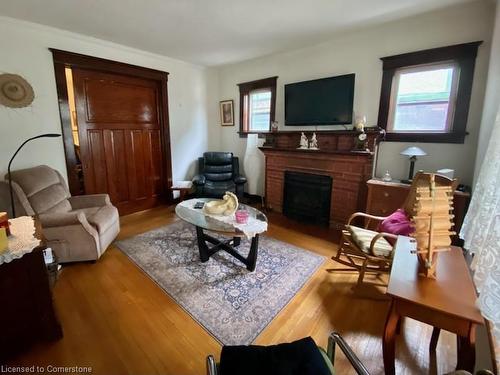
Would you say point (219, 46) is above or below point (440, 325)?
above

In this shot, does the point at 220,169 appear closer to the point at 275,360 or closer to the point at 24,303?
the point at 24,303

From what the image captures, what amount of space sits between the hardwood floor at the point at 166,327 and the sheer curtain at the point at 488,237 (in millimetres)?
703

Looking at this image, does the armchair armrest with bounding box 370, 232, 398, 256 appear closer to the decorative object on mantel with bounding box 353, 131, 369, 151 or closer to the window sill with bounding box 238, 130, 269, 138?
the decorative object on mantel with bounding box 353, 131, 369, 151

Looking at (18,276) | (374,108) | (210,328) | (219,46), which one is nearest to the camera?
(18,276)

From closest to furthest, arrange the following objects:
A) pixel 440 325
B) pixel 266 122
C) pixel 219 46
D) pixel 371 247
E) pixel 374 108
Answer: pixel 440 325
pixel 371 247
pixel 374 108
pixel 219 46
pixel 266 122

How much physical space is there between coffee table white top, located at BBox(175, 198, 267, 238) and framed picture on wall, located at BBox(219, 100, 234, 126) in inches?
98.3

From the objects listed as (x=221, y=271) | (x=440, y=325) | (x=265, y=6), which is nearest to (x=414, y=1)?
(x=265, y=6)

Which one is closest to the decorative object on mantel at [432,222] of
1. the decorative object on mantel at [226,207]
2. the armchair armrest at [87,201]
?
the decorative object on mantel at [226,207]

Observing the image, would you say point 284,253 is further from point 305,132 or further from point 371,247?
point 305,132

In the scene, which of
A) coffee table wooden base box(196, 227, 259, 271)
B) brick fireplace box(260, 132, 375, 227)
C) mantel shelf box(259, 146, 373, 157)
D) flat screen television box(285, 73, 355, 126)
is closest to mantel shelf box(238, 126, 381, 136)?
brick fireplace box(260, 132, 375, 227)

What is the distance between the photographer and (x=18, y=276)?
135 centimetres

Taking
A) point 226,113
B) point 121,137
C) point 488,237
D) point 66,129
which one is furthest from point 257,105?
point 488,237

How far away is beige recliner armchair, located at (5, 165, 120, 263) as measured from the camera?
2242 millimetres

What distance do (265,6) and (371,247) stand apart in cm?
241
